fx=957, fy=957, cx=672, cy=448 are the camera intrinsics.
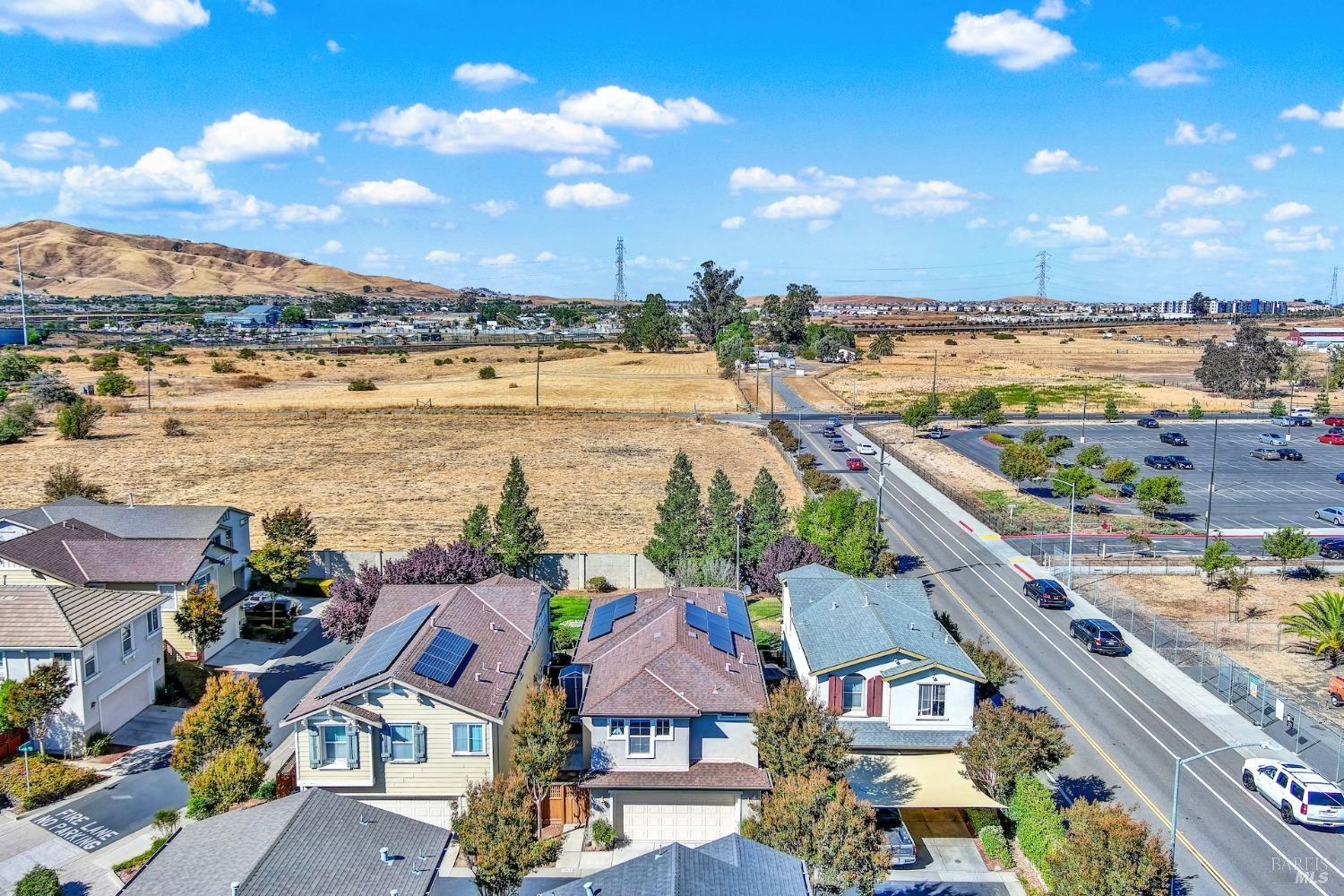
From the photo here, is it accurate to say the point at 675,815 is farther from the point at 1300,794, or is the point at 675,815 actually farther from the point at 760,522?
the point at 760,522

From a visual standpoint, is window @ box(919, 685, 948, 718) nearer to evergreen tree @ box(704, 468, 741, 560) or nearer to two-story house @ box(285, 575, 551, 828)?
two-story house @ box(285, 575, 551, 828)

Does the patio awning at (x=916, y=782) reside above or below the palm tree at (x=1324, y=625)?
below

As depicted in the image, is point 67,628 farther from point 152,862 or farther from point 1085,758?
point 1085,758

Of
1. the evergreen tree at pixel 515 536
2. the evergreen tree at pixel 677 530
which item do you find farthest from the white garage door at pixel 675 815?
the evergreen tree at pixel 515 536

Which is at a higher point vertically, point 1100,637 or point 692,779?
point 692,779

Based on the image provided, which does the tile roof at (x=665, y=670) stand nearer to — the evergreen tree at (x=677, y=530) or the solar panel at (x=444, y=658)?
the solar panel at (x=444, y=658)

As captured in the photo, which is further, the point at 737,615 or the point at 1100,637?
A: the point at 1100,637

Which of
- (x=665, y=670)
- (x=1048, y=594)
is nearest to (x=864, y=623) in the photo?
(x=665, y=670)
